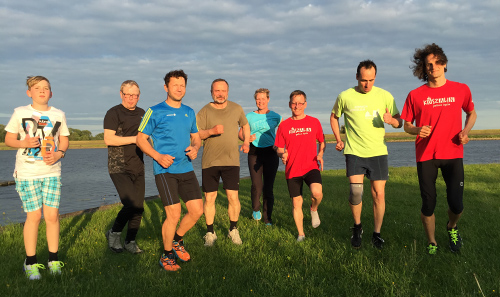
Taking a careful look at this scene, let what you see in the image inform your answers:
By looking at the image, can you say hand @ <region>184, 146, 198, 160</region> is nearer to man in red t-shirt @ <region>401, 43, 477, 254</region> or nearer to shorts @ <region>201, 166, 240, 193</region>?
shorts @ <region>201, 166, 240, 193</region>

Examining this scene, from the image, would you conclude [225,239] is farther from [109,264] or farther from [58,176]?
[58,176]

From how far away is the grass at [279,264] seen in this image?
4.07 metres

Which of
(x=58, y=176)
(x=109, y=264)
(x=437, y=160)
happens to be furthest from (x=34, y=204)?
(x=437, y=160)

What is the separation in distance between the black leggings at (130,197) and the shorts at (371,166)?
3212 millimetres

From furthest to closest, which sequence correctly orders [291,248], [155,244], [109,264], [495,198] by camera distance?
1. [495,198]
2. [155,244]
3. [291,248]
4. [109,264]

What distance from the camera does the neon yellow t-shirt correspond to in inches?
227

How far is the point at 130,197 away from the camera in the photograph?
19.2ft

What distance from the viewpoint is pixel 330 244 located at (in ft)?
18.7

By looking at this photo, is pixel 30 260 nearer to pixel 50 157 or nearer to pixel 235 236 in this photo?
A: pixel 50 157

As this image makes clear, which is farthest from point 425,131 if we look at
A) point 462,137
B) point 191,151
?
point 191,151

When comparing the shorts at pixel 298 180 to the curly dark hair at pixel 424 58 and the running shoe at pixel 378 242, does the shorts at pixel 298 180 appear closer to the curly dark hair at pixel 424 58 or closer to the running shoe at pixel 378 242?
the running shoe at pixel 378 242

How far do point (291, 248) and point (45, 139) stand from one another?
3581 millimetres

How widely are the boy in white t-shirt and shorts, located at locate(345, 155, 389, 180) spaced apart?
4063 mm

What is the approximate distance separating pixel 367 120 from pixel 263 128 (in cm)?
264
